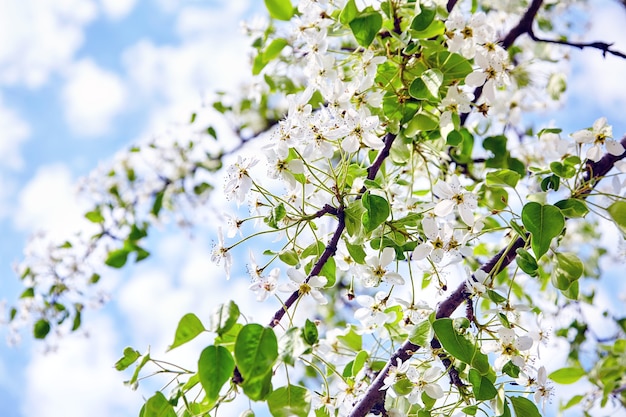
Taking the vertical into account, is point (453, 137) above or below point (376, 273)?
above

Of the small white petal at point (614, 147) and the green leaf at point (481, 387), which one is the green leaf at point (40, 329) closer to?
the green leaf at point (481, 387)

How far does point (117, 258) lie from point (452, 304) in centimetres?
132

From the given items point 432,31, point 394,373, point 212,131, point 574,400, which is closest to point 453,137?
point 432,31

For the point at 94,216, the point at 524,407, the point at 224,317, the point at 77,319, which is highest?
the point at 94,216

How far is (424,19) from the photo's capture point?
82 cm

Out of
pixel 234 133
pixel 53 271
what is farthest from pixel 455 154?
pixel 53 271

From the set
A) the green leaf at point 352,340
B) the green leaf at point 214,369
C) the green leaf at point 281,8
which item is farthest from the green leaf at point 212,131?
the green leaf at point 214,369

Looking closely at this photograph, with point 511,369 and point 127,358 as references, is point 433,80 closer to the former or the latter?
point 511,369

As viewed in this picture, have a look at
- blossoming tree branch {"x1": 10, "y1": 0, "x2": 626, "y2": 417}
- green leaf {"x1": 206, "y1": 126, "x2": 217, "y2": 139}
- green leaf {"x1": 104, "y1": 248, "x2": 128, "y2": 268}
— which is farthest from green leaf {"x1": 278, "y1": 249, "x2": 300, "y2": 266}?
green leaf {"x1": 104, "y1": 248, "x2": 128, "y2": 268}

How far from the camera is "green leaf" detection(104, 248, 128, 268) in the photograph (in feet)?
6.26

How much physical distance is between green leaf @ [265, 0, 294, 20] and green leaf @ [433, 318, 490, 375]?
0.59 m

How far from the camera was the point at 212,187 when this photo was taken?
2.13 meters

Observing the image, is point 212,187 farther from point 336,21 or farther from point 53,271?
point 336,21

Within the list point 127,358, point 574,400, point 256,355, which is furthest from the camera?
point 574,400
